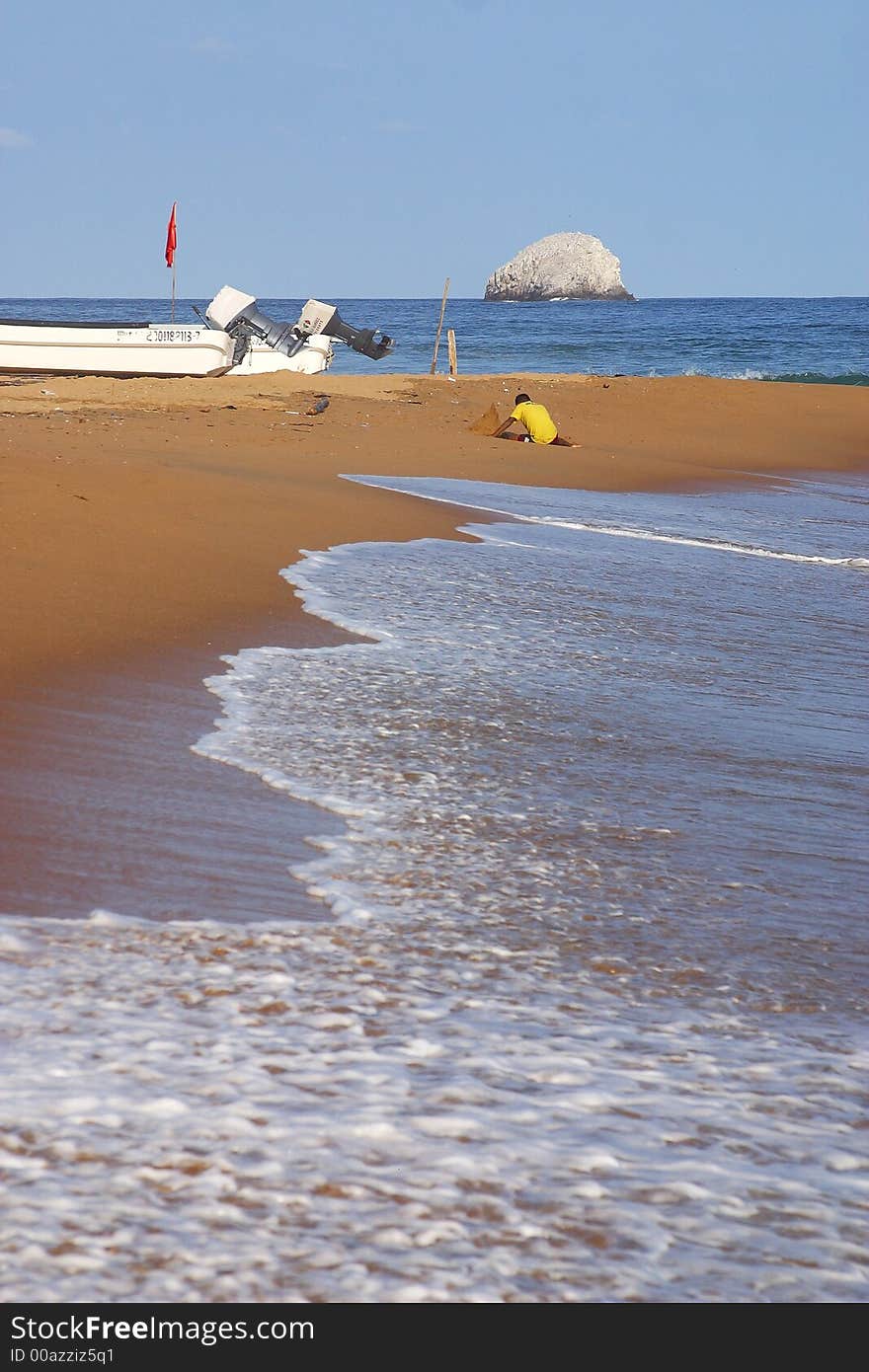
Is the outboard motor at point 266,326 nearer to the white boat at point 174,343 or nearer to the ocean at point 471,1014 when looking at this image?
the white boat at point 174,343

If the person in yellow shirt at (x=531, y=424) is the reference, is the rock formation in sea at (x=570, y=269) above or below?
above

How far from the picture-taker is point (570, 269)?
133m

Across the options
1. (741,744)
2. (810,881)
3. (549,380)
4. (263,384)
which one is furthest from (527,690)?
(549,380)

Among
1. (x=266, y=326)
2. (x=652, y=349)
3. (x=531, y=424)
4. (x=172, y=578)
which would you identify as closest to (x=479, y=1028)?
(x=172, y=578)

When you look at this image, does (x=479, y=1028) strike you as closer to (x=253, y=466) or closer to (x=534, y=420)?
(x=253, y=466)

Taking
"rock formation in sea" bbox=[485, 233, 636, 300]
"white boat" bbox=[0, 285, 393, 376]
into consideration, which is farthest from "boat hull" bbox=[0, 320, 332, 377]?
"rock formation in sea" bbox=[485, 233, 636, 300]

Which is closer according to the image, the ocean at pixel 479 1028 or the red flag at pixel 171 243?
the ocean at pixel 479 1028

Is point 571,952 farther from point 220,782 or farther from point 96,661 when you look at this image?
point 96,661

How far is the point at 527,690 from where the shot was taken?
566 centimetres

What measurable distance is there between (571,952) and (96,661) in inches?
119

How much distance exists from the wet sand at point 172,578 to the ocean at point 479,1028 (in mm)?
195

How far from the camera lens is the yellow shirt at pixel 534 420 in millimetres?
18312

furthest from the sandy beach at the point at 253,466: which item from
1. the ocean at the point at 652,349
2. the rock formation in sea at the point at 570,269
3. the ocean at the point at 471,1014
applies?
the rock formation in sea at the point at 570,269

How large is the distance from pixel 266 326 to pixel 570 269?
107806mm
